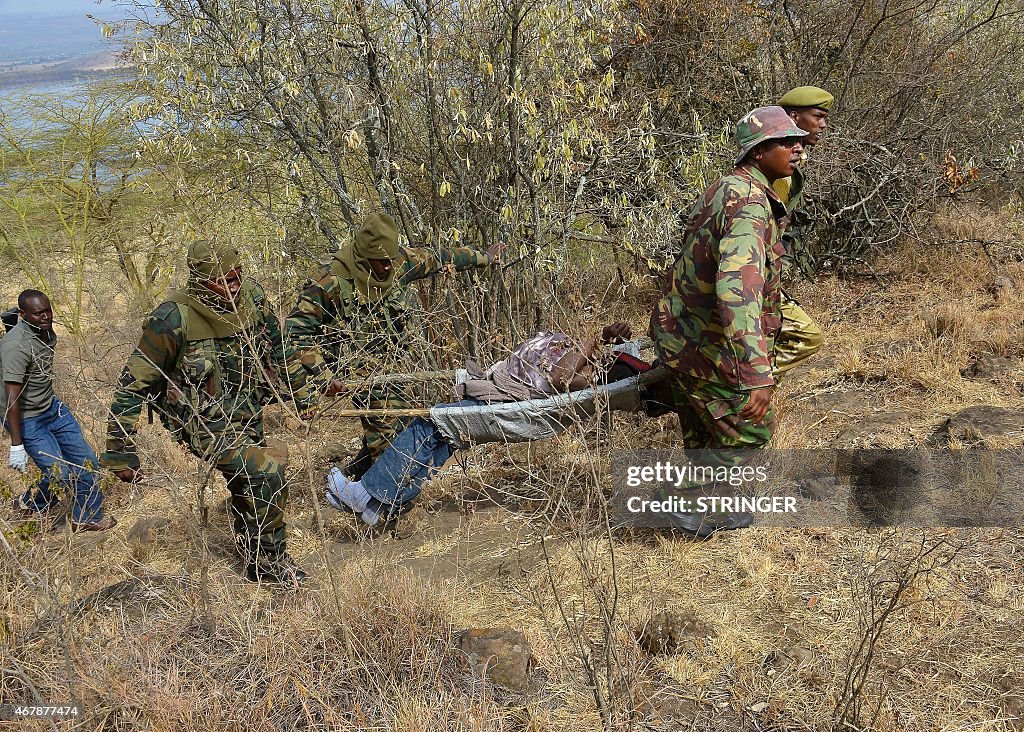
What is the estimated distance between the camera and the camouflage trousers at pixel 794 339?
3.60 meters

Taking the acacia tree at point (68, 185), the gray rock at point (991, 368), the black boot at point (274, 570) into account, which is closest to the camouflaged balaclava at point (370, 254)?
the black boot at point (274, 570)

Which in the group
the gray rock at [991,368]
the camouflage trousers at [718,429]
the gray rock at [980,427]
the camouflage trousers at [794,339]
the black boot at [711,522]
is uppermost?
the camouflage trousers at [794,339]

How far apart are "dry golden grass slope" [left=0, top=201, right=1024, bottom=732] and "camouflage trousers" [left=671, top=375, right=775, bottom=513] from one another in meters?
0.37

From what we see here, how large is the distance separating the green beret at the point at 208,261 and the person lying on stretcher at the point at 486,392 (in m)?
1.17

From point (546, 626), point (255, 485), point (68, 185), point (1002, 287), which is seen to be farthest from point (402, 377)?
point (68, 185)

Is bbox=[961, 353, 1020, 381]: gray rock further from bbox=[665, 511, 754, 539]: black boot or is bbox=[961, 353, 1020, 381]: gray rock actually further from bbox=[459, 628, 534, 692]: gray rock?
bbox=[459, 628, 534, 692]: gray rock

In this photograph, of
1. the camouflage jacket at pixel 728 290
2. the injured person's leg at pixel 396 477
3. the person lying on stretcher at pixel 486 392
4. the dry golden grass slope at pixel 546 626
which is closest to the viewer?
the dry golden grass slope at pixel 546 626

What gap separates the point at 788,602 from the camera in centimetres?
300

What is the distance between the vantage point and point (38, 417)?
Result: 4.85 m

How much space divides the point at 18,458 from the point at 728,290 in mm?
4280

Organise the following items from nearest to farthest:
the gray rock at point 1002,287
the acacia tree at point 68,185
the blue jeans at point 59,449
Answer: the blue jeans at point 59,449
the gray rock at point 1002,287
the acacia tree at point 68,185

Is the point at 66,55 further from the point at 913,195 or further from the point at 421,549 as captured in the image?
the point at 913,195

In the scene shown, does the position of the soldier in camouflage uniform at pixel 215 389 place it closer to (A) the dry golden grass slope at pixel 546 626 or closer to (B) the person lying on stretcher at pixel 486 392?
(A) the dry golden grass slope at pixel 546 626

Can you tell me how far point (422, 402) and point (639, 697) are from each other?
221 cm
